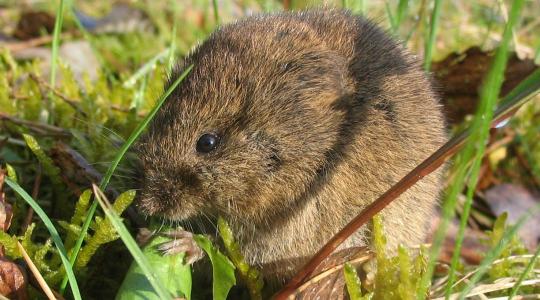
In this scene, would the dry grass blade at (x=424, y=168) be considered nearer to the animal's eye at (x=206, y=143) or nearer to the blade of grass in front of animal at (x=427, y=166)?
the blade of grass in front of animal at (x=427, y=166)

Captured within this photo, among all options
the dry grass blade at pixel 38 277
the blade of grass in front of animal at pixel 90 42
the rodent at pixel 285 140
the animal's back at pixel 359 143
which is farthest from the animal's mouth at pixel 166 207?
the blade of grass in front of animal at pixel 90 42

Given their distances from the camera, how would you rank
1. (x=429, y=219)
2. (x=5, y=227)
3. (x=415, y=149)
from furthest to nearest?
(x=429, y=219), (x=415, y=149), (x=5, y=227)

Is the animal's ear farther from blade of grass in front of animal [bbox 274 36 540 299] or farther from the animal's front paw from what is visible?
the animal's front paw

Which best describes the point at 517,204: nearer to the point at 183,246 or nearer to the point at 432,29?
the point at 432,29

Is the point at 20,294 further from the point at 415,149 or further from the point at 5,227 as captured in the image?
the point at 415,149

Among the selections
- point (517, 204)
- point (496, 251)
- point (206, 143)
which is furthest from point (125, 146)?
point (517, 204)

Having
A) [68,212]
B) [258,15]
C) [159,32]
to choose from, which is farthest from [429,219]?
[159,32]
